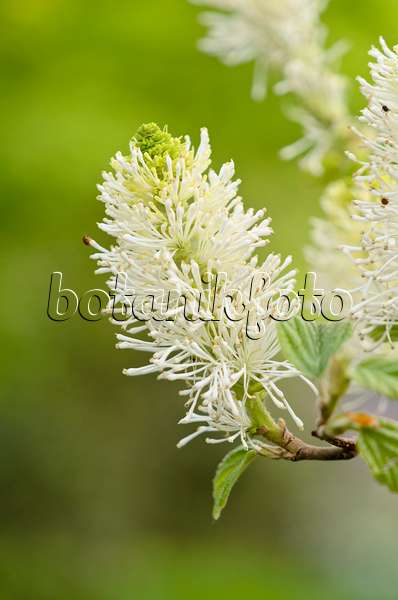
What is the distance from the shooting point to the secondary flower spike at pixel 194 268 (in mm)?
607

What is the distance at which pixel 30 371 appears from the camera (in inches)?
130

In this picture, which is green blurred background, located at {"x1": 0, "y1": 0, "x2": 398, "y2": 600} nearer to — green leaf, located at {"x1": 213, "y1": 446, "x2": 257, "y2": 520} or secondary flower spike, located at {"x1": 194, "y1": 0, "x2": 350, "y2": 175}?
secondary flower spike, located at {"x1": 194, "y1": 0, "x2": 350, "y2": 175}

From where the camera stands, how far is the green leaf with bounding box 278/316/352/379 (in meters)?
0.52

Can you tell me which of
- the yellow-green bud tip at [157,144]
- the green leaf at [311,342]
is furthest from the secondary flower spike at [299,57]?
the green leaf at [311,342]

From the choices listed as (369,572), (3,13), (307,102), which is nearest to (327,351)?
(307,102)

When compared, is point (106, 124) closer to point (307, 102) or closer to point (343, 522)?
point (307, 102)

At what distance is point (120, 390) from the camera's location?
4227mm

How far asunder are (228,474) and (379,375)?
175mm

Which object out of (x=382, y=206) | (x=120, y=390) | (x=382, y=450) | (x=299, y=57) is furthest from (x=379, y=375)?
(x=120, y=390)

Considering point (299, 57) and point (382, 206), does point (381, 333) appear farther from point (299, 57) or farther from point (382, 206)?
point (299, 57)

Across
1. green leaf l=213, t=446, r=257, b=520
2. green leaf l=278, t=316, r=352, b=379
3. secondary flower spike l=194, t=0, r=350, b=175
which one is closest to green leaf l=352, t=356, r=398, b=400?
green leaf l=278, t=316, r=352, b=379

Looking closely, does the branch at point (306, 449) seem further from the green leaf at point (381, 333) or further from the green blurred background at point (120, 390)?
the green blurred background at point (120, 390)

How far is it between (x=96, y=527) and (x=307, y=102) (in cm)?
337

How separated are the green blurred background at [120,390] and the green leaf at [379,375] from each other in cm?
70
